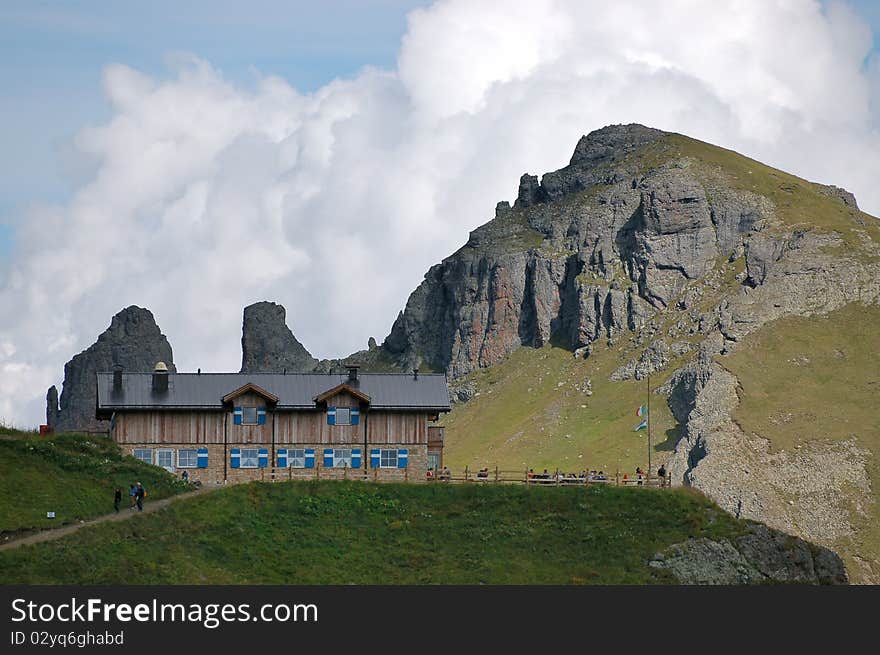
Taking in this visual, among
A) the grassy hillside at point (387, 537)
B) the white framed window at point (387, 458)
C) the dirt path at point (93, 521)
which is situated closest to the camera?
the dirt path at point (93, 521)

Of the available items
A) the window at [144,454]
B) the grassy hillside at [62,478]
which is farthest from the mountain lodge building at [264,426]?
the grassy hillside at [62,478]

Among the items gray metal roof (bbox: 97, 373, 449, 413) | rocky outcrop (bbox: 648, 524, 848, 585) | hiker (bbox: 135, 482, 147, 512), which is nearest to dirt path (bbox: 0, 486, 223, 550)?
hiker (bbox: 135, 482, 147, 512)

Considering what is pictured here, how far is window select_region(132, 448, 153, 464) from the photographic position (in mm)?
100875

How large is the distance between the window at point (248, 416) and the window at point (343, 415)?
16.4ft

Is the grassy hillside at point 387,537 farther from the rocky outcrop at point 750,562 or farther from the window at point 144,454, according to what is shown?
the window at point 144,454

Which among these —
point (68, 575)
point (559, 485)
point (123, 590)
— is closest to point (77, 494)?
point (68, 575)

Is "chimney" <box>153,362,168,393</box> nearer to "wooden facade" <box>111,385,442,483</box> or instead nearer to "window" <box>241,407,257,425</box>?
"wooden facade" <box>111,385,442,483</box>

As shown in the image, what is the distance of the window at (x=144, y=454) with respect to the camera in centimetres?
10088

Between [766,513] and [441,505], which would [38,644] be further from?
[766,513]

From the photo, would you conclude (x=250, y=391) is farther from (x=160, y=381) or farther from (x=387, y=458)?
(x=387, y=458)

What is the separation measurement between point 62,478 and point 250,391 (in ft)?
49.0

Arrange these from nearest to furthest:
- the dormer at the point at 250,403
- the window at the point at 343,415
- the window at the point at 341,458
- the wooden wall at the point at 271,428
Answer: the wooden wall at the point at 271,428 < the dormer at the point at 250,403 < the window at the point at 341,458 < the window at the point at 343,415

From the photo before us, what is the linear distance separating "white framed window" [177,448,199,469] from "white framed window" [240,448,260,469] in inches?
108

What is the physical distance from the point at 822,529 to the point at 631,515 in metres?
82.4
